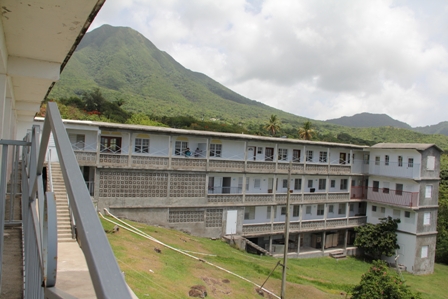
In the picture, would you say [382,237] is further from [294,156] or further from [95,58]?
[95,58]

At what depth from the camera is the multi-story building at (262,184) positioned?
918 inches

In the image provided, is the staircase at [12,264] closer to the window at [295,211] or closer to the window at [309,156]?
the window at [295,211]

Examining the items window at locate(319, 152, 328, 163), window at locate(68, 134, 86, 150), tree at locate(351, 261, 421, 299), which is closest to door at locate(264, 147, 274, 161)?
window at locate(319, 152, 328, 163)

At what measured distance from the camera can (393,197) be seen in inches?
1233

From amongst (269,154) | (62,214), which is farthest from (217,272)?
(269,154)

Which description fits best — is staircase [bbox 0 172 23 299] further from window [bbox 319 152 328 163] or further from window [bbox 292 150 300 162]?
window [bbox 319 152 328 163]

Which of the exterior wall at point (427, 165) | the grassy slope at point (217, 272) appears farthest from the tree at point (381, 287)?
the exterior wall at point (427, 165)

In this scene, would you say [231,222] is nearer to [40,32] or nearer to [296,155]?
[296,155]

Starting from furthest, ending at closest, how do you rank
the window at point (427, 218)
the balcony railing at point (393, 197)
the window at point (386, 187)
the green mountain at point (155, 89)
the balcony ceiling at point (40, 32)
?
the green mountain at point (155, 89) → the window at point (386, 187) → the window at point (427, 218) → the balcony railing at point (393, 197) → the balcony ceiling at point (40, 32)

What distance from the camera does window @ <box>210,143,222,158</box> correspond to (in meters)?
27.7

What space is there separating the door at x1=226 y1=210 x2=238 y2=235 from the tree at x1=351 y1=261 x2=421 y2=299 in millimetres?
10765

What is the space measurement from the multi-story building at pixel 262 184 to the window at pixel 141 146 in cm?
7

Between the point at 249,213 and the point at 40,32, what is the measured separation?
25.7 m

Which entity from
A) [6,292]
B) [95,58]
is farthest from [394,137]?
[95,58]
